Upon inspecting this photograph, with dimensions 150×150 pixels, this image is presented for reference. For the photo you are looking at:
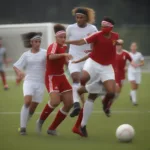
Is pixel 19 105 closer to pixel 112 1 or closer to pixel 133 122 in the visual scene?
pixel 133 122

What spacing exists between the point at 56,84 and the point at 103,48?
3.43 ft

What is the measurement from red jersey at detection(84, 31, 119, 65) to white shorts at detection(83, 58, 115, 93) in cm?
9

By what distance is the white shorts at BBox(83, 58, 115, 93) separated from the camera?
9992 millimetres

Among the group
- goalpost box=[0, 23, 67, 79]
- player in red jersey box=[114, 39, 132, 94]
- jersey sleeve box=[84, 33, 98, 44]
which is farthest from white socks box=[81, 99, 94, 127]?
goalpost box=[0, 23, 67, 79]

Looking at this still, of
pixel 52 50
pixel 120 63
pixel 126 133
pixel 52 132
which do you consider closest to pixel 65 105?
pixel 52 132

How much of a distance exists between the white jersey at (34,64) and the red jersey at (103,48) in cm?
99

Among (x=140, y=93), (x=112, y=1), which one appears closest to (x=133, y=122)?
(x=140, y=93)

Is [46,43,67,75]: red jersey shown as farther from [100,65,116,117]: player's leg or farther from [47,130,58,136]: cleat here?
[47,130,58,136]: cleat

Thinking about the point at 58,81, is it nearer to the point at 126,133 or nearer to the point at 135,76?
the point at 126,133

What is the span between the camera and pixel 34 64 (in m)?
10.5

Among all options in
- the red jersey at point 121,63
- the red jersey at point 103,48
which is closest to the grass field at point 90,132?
the red jersey at point 121,63

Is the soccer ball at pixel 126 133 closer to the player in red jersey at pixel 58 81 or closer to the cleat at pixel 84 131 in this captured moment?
the cleat at pixel 84 131

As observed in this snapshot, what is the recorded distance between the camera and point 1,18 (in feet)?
136

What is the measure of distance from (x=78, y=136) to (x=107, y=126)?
55.5 inches
